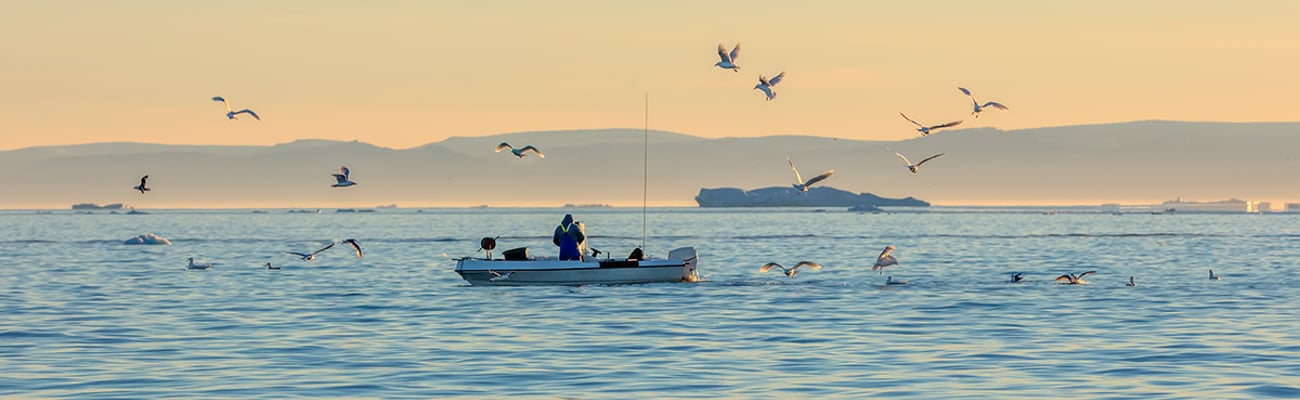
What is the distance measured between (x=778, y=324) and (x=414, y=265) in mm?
42838

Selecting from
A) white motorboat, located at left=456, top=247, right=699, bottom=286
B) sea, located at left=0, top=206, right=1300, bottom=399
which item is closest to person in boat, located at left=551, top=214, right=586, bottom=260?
white motorboat, located at left=456, top=247, right=699, bottom=286

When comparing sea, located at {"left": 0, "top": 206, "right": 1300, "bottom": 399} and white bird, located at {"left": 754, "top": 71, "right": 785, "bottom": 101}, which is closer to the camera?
sea, located at {"left": 0, "top": 206, "right": 1300, "bottom": 399}

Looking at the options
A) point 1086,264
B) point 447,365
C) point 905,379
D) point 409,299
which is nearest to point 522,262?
point 409,299

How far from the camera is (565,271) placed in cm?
5403

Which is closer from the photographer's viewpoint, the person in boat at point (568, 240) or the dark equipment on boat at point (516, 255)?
the person in boat at point (568, 240)

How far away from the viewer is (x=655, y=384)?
26531 millimetres

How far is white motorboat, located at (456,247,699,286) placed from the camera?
2127 inches

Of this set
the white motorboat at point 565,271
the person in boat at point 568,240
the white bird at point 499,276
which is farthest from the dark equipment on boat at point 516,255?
the person in boat at point 568,240

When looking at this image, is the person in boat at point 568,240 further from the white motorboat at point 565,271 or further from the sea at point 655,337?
the sea at point 655,337

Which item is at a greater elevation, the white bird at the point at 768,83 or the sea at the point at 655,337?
the white bird at the point at 768,83

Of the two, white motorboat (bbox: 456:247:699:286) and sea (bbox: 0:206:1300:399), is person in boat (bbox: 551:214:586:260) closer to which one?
white motorboat (bbox: 456:247:699:286)

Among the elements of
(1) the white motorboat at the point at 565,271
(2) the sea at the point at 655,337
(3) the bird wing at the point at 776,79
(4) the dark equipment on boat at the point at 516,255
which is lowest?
(2) the sea at the point at 655,337

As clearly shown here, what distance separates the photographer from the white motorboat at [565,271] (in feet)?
177

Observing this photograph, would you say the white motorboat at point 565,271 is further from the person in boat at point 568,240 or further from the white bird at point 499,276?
the person in boat at point 568,240
